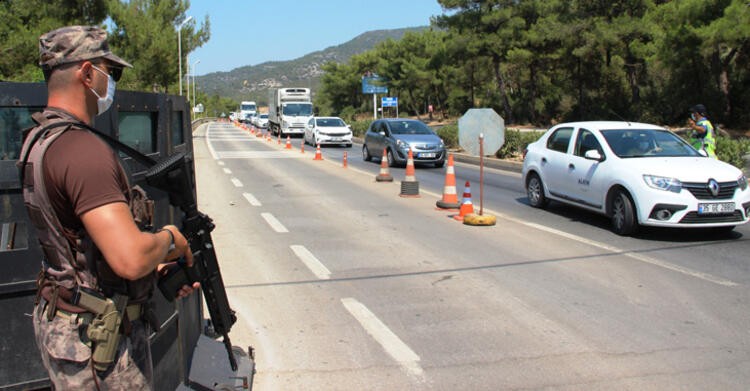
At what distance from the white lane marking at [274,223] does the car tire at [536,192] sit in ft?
15.1

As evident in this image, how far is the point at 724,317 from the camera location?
17.9ft

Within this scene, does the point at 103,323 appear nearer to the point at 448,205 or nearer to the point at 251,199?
the point at 448,205

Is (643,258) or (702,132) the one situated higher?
(702,132)

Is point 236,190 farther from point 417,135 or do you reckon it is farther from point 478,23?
point 478,23

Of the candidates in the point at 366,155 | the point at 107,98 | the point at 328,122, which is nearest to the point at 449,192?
the point at 107,98

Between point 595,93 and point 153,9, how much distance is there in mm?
29303

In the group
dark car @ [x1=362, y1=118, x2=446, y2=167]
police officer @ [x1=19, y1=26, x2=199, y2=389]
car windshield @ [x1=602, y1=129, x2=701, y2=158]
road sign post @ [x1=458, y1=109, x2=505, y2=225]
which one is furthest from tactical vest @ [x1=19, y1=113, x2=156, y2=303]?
dark car @ [x1=362, y1=118, x2=446, y2=167]

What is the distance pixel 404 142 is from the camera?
20.5m

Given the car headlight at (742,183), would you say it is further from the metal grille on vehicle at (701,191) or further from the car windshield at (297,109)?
the car windshield at (297,109)

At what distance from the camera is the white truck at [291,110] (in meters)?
43.0

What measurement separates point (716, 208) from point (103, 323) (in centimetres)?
824

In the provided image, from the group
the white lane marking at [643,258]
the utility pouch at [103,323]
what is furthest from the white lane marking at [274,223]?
the utility pouch at [103,323]

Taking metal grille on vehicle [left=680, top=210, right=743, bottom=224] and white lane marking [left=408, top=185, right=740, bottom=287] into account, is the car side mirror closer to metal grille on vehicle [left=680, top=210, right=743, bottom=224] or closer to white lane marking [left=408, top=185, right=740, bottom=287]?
white lane marking [left=408, top=185, right=740, bottom=287]

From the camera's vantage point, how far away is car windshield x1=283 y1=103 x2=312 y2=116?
144 ft
